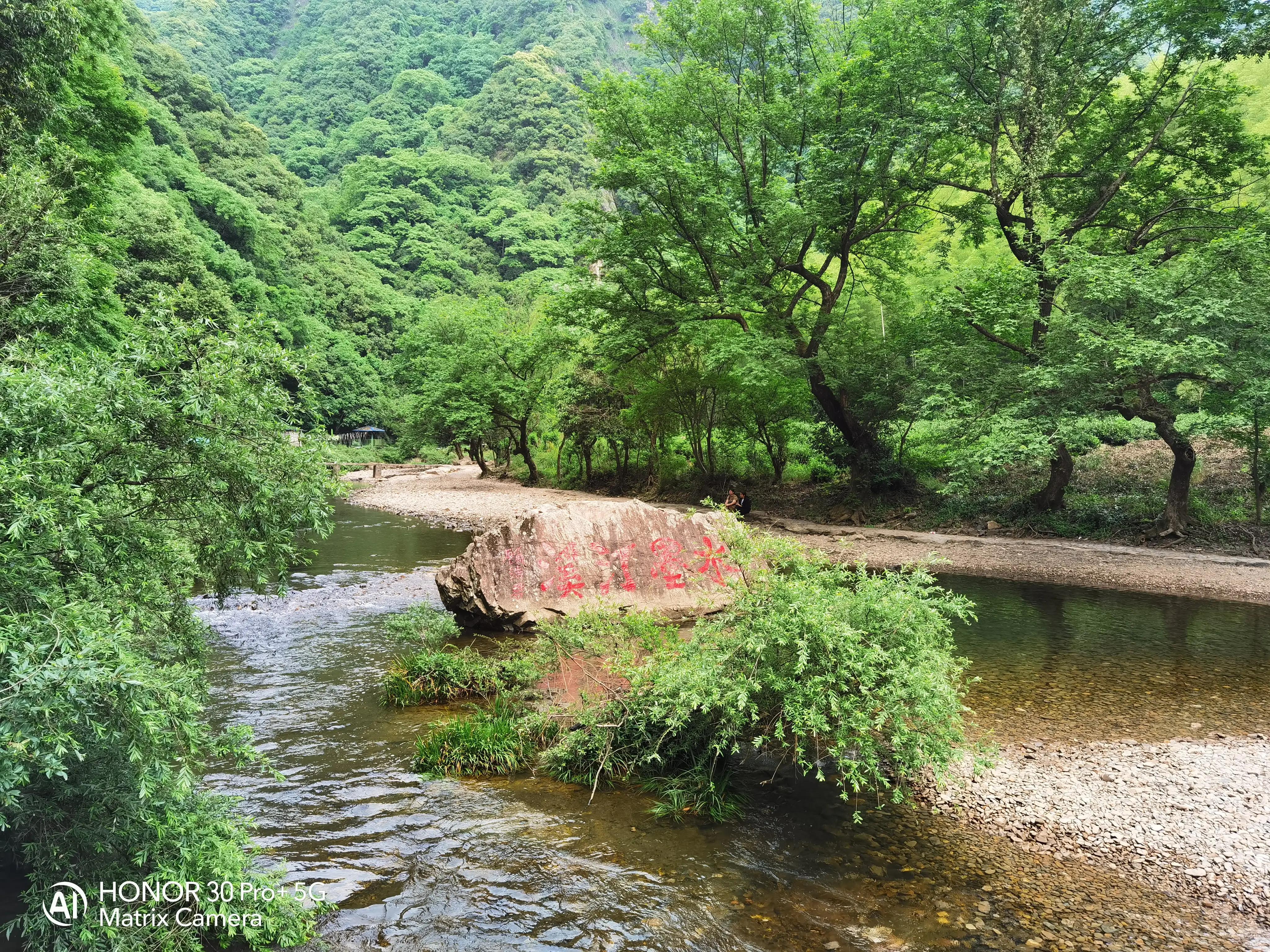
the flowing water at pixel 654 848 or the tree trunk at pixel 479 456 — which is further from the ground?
the tree trunk at pixel 479 456

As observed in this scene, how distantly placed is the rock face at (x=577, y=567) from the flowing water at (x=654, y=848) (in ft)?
6.93

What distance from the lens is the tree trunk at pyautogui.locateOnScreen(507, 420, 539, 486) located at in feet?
124

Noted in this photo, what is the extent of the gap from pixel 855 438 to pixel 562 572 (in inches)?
583

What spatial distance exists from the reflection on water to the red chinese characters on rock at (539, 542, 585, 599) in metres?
5.82

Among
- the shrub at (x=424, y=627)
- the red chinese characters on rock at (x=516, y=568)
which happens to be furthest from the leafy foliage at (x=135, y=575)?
the red chinese characters on rock at (x=516, y=568)

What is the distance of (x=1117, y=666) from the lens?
370 inches

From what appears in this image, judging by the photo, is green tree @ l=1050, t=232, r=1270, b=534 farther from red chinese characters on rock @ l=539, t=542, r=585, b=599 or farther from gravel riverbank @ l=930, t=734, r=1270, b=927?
red chinese characters on rock @ l=539, t=542, r=585, b=599

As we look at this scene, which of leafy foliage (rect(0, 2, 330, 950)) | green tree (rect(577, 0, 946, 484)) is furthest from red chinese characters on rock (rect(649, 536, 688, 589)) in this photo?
green tree (rect(577, 0, 946, 484))

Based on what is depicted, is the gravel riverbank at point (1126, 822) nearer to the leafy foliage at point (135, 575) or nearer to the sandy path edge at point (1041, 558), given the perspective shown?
the sandy path edge at point (1041, 558)

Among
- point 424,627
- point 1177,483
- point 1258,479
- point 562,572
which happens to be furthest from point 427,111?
point 424,627

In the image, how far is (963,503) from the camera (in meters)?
21.0

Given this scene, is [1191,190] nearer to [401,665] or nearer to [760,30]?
[760,30]

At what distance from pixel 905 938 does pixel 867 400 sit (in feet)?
63.9

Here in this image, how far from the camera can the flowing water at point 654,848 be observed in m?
4.40
